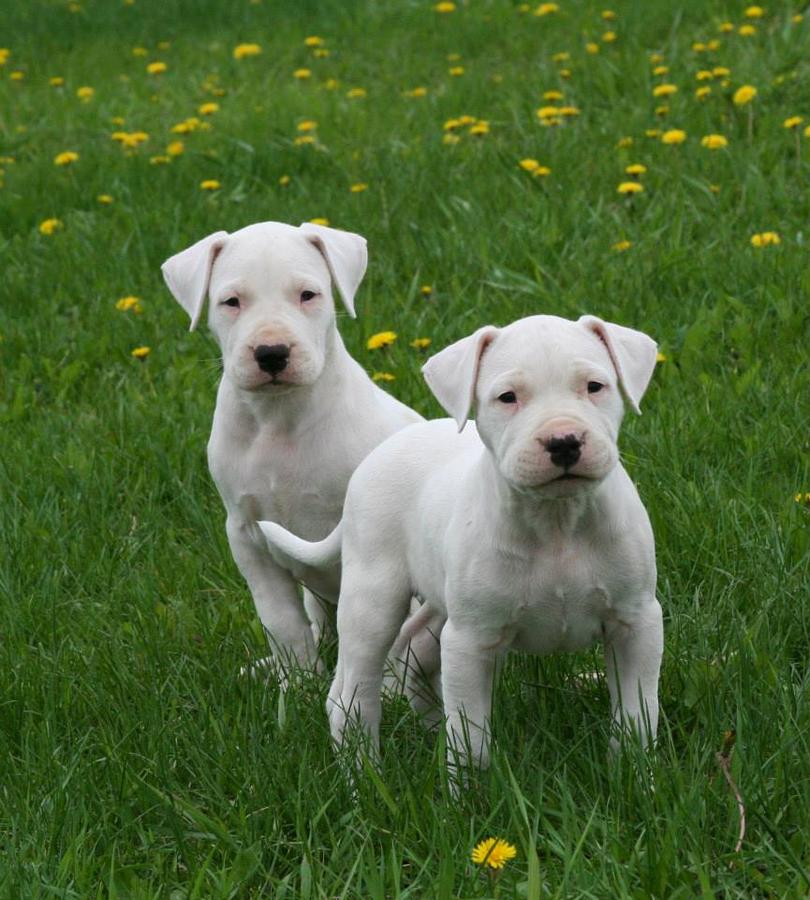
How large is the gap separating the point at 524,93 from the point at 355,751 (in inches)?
238

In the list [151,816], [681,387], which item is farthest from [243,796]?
[681,387]

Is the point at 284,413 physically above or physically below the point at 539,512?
below

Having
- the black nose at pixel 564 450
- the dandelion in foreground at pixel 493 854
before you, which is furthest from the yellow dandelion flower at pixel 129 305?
the dandelion in foreground at pixel 493 854

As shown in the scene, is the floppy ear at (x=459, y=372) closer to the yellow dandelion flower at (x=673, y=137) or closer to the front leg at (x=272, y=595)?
the front leg at (x=272, y=595)

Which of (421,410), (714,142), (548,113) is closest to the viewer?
(421,410)

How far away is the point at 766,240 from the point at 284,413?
2754 mm

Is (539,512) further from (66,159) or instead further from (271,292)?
(66,159)

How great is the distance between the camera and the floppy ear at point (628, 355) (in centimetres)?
350

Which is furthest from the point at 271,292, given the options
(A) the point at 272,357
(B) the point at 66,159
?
(B) the point at 66,159

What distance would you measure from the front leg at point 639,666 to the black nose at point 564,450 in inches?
→ 21.0

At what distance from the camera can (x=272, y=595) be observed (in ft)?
15.3

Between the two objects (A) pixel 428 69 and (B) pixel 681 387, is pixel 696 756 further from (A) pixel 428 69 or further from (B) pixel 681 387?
(A) pixel 428 69

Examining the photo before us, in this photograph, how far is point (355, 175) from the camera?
827 centimetres

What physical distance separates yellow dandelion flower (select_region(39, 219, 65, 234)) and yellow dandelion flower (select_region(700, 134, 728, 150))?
11.4 ft
